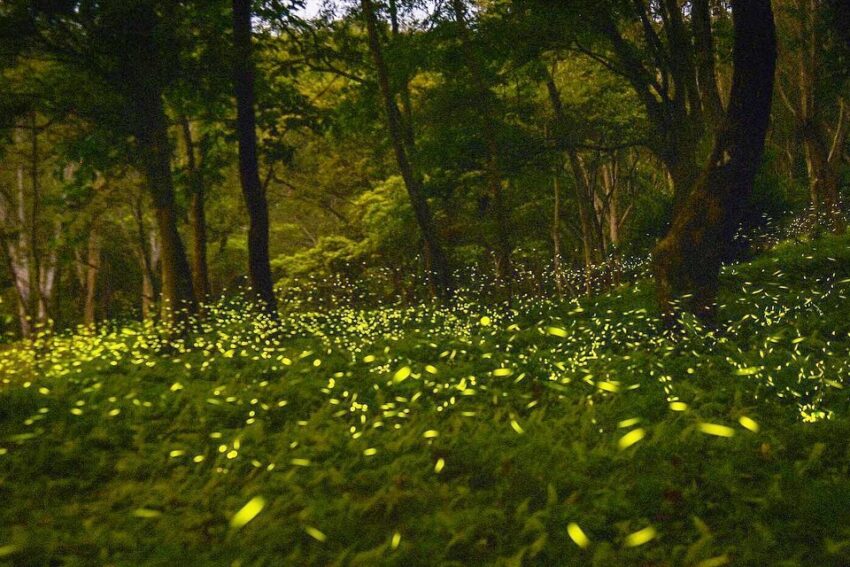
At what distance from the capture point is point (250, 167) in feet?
36.2

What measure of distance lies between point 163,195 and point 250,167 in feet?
5.00

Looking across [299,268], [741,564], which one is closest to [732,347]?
[741,564]

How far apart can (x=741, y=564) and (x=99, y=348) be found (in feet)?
27.9

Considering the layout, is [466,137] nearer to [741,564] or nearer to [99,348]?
[99,348]

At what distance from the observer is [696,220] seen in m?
8.15

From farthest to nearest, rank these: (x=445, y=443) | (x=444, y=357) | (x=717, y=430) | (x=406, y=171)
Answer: (x=406, y=171), (x=444, y=357), (x=445, y=443), (x=717, y=430)

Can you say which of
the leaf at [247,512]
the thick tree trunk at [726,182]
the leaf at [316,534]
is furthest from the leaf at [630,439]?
the thick tree trunk at [726,182]

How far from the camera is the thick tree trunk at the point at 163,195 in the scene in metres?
10.3

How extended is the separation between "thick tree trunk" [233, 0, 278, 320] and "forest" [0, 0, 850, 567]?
0.05 metres

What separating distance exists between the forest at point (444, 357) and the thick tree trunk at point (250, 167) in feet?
0.16

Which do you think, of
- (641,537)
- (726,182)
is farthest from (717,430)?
(726,182)

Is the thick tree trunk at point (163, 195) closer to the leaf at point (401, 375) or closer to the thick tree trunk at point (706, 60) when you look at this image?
the leaf at point (401, 375)

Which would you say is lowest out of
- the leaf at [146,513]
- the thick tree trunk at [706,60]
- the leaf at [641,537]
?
the leaf at [641,537]

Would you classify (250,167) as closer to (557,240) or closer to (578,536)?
(578,536)
